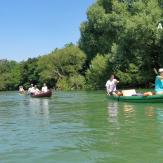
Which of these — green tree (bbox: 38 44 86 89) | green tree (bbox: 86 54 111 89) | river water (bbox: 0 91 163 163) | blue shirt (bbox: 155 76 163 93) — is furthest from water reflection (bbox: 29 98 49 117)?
green tree (bbox: 38 44 86 89)

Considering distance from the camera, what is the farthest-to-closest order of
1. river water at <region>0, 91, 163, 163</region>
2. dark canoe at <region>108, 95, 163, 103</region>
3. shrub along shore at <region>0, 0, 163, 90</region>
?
shrub along shore at <region>0, 0, 163, 90</region> < dark canoe at <region>108, 95, 163, 103</region> < river water at <region>0, 91, 163, 163</region>

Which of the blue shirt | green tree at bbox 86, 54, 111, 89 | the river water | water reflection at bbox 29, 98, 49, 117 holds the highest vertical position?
green tree at bbox 86, 54, 111, 89

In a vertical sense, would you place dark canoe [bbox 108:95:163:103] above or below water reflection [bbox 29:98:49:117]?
above

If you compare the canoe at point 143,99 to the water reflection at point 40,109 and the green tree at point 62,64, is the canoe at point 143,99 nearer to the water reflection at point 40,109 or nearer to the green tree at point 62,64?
the water reflection at point 40,109

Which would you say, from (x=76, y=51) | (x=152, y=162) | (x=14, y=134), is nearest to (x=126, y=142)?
(x=152, y=162)

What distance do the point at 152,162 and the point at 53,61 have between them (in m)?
62.9

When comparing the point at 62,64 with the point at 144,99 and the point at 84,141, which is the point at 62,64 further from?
the point at 84,141

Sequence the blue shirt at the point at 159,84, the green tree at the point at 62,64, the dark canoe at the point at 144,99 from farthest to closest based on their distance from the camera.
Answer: the green tree at the point at 62,64, the dark canoe at the point at 144,99, the blue shirt at the point at 159,84

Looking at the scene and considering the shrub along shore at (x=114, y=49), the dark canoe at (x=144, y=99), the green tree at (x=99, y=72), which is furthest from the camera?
the green tree at (x=99, y=72)

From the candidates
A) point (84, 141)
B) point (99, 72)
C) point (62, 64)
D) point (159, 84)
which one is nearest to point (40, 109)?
point (159, 84)

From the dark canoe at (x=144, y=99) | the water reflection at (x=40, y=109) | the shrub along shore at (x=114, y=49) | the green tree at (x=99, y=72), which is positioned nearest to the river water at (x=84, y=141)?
the water reflection at (x=40, y=109)

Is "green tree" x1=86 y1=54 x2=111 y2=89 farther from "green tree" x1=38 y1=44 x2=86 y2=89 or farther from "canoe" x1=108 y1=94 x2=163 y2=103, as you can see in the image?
"canoe" x1=108 y1=94 x2=163 y2=103

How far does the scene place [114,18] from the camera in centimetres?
4794

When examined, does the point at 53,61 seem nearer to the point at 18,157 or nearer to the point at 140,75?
the point at 140,75
